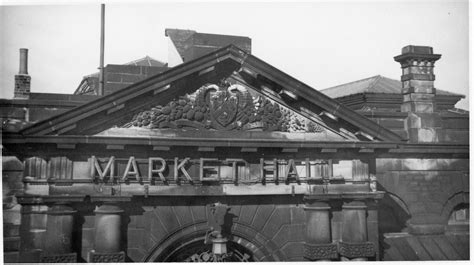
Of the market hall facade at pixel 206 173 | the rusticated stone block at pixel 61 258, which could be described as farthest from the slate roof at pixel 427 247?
the rusticated stone block at pixel 61 258

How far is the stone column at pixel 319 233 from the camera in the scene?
13.0m

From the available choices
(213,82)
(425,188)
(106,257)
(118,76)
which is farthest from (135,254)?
(425,188)

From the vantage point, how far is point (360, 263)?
41.4ft

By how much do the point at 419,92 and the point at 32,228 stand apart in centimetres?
1147

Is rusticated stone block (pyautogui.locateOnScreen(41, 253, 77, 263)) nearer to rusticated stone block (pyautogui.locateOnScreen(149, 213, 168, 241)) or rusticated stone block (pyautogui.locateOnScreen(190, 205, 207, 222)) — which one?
rusticated stone block (pyautogui.locateOnScreen(149, 213, 168, 241))

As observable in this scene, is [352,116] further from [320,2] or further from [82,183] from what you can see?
[82,183]

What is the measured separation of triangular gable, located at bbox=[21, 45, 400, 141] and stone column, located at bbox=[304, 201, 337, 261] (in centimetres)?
199

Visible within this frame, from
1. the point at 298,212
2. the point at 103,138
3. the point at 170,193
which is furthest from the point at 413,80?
the point at 103,138

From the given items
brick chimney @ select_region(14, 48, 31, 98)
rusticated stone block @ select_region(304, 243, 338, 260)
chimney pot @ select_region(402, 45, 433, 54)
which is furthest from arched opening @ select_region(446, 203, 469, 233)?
brick chimney @ select_region(14, 48, 31, 98)

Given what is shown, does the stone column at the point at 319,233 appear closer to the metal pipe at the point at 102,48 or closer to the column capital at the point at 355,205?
the column capital at the point at 355,205

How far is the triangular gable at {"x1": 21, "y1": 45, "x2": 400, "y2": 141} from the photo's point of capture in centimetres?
1157

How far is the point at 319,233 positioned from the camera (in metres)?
13.1

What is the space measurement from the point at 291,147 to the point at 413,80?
17.8 ft

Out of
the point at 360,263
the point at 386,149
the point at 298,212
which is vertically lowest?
the point at 360,263
